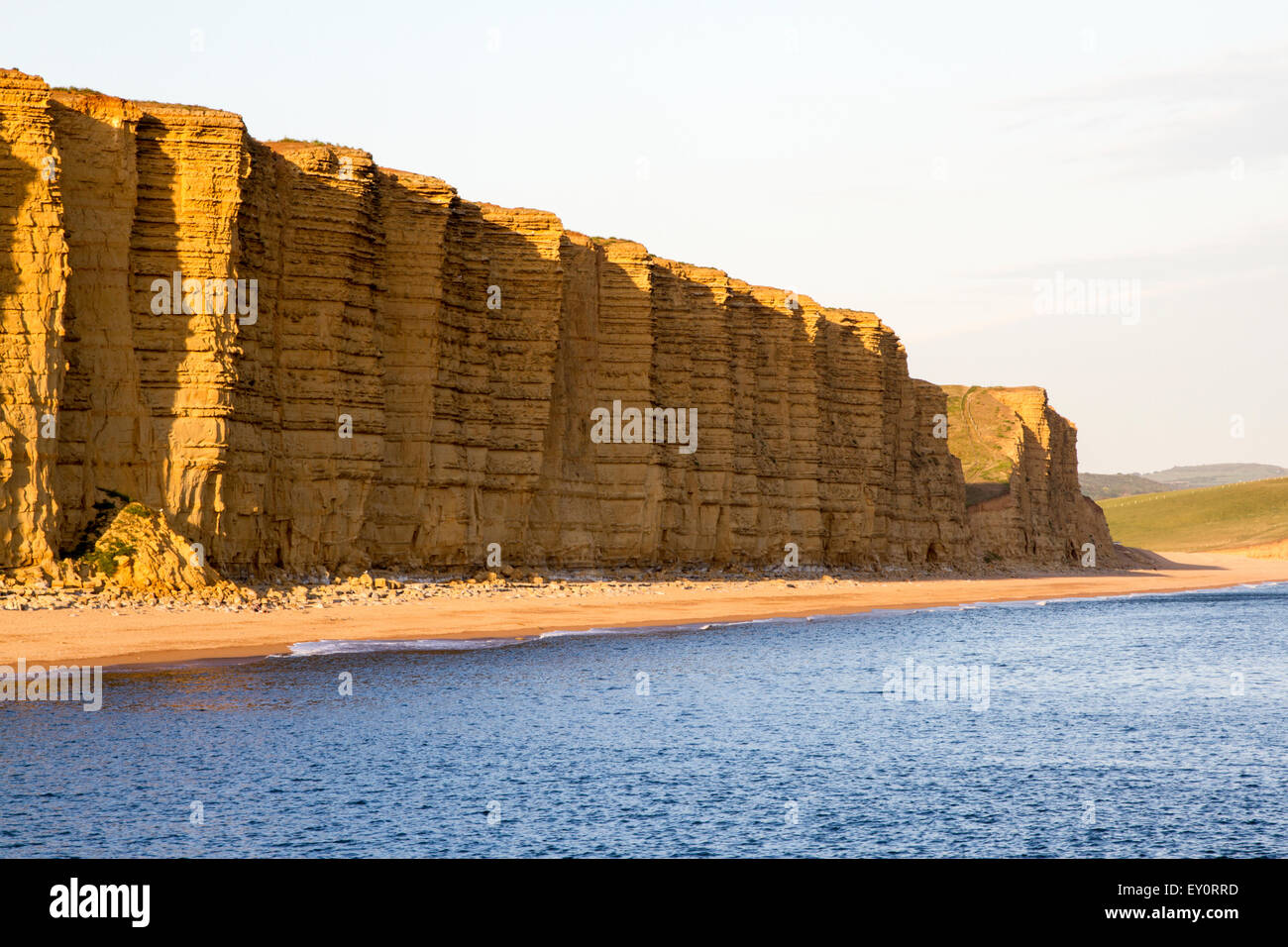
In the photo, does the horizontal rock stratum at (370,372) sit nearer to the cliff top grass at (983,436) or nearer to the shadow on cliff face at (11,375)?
the shadow on cliff face at (11,375)

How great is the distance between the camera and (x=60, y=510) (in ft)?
108

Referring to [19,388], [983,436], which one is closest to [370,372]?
[19,388]

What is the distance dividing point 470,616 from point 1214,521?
16693 centimetres

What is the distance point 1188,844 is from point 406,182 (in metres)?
37.3

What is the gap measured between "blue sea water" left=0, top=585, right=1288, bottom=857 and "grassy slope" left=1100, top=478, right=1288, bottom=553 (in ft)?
482

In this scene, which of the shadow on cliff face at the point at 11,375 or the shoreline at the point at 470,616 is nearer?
the shoreline at the point at 470,616

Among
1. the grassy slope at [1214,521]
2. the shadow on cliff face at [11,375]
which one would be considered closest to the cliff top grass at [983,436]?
the grassy slope at [1214,521]

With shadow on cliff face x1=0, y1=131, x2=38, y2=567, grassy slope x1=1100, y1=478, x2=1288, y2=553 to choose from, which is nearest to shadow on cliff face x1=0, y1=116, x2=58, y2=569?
shadow on cliff face x1=0, y1=131, x2=38, y2=567

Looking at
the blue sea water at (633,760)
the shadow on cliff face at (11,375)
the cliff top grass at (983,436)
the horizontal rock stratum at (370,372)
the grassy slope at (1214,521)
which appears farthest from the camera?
the grassy slope at (1214,521)

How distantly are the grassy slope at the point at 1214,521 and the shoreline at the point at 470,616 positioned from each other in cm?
10572

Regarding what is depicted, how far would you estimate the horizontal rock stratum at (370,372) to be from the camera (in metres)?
33.7

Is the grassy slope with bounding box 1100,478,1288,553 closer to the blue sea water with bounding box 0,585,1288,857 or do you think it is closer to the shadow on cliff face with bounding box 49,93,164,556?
the blue sea water with bounding box 0,585,1288,857
